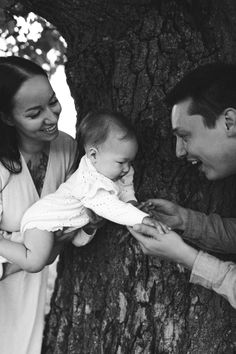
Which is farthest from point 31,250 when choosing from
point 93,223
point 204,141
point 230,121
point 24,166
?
point 230,121

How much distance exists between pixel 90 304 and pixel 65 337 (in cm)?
40

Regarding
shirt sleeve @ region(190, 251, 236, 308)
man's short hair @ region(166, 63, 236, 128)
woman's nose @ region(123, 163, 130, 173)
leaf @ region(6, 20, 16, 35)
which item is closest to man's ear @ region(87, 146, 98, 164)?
woman's nose @ region(123, 163, 130, 173)

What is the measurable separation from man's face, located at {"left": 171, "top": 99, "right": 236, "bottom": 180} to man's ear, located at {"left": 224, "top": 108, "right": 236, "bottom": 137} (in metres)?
0.02

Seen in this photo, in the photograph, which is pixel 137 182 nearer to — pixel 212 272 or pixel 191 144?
pixel 191 144

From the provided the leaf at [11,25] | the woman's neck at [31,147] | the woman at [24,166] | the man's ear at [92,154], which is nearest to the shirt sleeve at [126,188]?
the man's ear at [92,154]

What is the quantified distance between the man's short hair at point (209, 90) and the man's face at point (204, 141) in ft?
0.10

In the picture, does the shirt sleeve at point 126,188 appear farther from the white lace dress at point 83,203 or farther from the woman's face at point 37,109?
the woman's face at point 37,109

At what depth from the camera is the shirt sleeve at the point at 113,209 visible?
10.7 ft

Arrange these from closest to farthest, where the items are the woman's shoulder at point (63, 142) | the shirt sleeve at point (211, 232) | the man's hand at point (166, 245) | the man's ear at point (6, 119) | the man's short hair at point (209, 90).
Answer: the man's hand at point (166, 245), the man's short hair at point (209, 90), the man's ear at point (6, 119), the shirt sleeve at point (211, 232), the woman's shoulder at point (63, 142)

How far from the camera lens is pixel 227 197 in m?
3.85

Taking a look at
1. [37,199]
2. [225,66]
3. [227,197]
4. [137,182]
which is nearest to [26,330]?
[37,199]

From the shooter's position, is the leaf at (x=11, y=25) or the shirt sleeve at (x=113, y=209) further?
the leaf at (x=11, y=25)

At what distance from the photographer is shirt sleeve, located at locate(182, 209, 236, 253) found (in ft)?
12.0

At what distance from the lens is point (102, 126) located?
337cm
